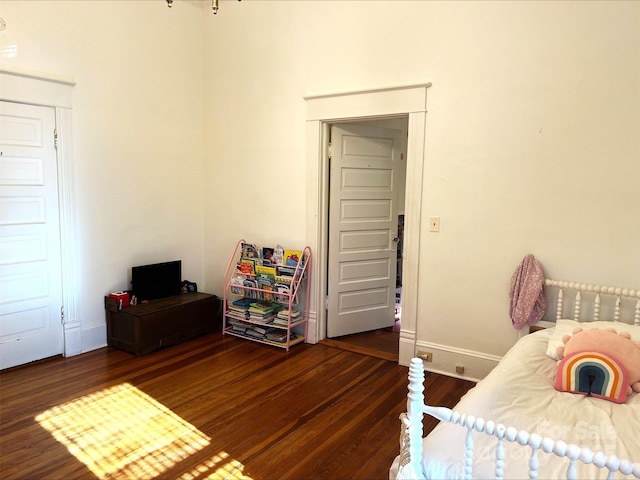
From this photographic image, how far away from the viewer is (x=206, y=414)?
286 centimetres

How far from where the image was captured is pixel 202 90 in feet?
15.6

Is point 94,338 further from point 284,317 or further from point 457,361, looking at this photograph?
point 457,361

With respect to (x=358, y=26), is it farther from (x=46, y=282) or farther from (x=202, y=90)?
(x=46, y=282)

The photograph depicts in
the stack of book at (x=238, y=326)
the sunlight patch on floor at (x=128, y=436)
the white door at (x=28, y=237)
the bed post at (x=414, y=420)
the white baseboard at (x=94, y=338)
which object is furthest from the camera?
the stack of book at (x=238, y=326)

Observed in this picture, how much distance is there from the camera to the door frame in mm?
3510

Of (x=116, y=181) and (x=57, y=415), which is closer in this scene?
(x=57, y=415)

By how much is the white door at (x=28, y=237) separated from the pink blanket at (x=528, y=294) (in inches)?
143

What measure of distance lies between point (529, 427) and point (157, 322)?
3.14m

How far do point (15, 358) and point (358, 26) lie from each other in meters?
3.87

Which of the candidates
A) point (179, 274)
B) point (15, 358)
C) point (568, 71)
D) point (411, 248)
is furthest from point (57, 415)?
point (568, 71)

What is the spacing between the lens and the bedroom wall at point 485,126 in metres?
2.83

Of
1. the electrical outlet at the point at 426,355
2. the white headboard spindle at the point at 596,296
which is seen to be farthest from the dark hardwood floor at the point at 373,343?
the white headboard spindle at the point at 596,296

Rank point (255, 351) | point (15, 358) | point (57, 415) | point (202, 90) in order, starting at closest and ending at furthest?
point (57, 415) < point (15, 358) < point (255, 351) < point (202, 90)

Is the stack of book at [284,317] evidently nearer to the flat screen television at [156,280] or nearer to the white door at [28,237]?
the flat screen television at [156,280]
